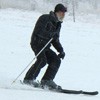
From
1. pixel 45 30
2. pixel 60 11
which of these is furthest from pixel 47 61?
pixel 60 11

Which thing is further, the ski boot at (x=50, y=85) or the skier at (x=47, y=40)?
the ski boot at (x=50, y=85)

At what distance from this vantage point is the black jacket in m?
7.52

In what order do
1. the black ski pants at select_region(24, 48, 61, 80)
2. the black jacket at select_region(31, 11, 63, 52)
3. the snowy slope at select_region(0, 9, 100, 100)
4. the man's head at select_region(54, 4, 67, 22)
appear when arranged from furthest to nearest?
the black ski pants at select_region(24, 48, 61, 80) < the man's head at select_region(54, 4, 67, 22) < the black jacket at select_region(31, 11, 63, 52) < the snowy slope at select_region(0, 9, 100, 100)

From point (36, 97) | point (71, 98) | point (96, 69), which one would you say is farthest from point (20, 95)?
point (96, 69)

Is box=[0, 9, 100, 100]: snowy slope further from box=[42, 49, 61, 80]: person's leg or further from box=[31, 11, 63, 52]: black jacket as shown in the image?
box=[31, 11, 63, 52]: black jacket

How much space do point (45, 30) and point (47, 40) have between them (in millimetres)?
235

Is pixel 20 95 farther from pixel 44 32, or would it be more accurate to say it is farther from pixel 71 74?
pixel 71 74

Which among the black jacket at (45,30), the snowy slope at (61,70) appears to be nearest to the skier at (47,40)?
the black jacket at (45,30)

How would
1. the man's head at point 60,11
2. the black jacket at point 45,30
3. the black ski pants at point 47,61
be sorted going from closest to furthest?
the black jacket at point 45,30
the man's head at point 60,11
the black ski pants at point 47,61

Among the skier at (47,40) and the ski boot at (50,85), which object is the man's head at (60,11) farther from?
the ski boot at (50,85)

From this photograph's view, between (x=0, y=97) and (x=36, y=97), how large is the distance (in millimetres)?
620

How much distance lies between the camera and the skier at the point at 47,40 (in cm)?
754

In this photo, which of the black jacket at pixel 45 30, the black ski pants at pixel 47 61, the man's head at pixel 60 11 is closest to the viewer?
the black jacket at pixel 45 30

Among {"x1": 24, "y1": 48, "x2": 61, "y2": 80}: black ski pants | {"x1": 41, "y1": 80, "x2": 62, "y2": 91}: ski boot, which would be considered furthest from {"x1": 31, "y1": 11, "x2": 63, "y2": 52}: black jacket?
{"x1": 41, "y1": 80, "x2": 62, "y2": 91}: ski boot
